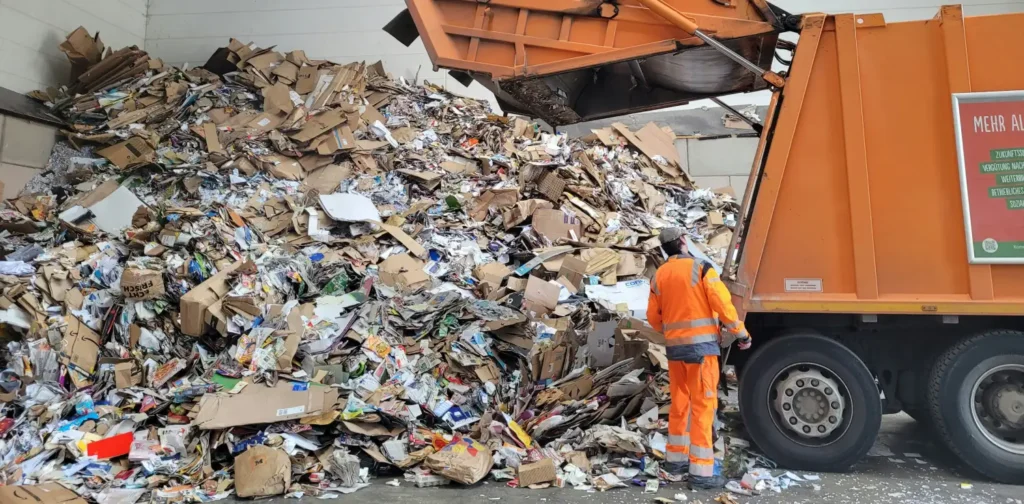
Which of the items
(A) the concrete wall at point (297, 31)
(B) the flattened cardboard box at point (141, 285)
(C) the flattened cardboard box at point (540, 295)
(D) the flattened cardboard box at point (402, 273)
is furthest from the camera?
(A) the concrete wall at point (297, 31)

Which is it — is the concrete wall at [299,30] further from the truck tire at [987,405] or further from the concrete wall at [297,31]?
the truck tire at [987,405]

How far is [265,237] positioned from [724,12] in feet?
15.8

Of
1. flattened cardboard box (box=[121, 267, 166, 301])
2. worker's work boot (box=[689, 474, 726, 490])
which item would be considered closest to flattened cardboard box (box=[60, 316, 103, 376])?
flattened cardboard box (box=[121, 267, 166, 301])

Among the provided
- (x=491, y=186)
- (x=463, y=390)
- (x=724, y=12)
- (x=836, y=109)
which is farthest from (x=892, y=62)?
(x=491, y=186)

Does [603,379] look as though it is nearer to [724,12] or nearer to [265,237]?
[724,12]

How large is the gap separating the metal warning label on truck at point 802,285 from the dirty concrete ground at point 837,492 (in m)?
1.13

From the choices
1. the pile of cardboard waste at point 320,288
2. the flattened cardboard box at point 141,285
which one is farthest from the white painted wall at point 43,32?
the flattened cardboard box at point 141,285

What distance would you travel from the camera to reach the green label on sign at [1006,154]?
10.4 feet

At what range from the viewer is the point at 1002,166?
3.18 m

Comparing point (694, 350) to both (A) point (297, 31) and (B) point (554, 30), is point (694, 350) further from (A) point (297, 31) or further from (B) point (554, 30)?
(A) point (297, 31)

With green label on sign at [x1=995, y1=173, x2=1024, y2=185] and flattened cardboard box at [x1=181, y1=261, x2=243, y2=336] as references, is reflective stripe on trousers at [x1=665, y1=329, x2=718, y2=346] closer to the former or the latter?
green label on sign at [x1=995, y1=173, x2=1024, y2=185]

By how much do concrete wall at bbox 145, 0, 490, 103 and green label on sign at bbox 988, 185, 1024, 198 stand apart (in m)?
7.55

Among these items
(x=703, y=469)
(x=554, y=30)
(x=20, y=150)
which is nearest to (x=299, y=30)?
(x=20, y=150)

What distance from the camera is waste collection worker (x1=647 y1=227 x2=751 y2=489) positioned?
10.9 ft
